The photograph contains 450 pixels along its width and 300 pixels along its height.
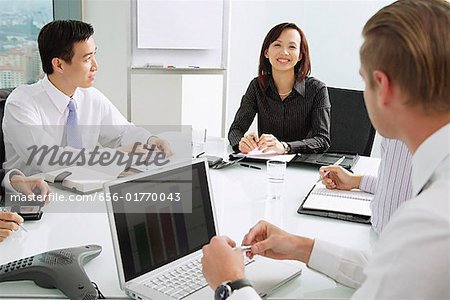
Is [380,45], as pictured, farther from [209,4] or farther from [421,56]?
[209,4]

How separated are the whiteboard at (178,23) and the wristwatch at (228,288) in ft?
10.7

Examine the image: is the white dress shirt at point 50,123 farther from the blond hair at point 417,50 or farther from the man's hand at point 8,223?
the blond hair at point 417,50

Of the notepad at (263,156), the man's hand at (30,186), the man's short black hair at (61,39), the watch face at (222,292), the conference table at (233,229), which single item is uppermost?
the man's short black hair at (61,39)

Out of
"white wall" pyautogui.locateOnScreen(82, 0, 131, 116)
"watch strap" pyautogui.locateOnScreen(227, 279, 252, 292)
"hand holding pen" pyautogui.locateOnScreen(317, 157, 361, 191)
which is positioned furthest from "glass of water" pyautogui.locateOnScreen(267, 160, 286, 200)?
"white wall" pyautogui.locateOnScreen(82, 0, 131, 116)

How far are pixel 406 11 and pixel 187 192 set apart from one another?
0.70 meters

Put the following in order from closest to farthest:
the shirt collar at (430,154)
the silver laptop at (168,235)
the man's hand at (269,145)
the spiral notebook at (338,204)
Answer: the shirt collar at (430,154), the silver laptop at (168,235), the spiral notebook at (338,204), the man's hand at (269,145)

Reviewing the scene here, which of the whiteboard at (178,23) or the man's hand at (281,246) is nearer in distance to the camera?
the man's hand at (281,246)

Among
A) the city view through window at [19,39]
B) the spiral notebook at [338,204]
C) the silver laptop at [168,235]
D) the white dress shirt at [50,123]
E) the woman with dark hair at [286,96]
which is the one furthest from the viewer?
the city view through window at [19,39]

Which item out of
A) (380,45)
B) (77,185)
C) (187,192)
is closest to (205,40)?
(77,185)

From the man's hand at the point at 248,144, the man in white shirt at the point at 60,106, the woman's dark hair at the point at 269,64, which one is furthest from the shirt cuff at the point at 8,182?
the woman's dark hair at the point at 269,64

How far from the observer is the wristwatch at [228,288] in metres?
1.05

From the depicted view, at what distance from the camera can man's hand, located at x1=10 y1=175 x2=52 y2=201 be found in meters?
1.78

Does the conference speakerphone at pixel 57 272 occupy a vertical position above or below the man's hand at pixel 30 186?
below

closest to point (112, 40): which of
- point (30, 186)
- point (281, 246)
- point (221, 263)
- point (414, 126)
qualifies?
point (30, 186)
